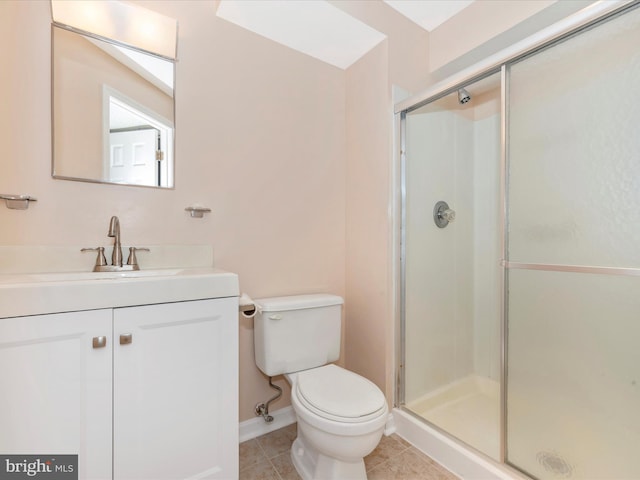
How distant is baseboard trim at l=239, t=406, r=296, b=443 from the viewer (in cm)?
159

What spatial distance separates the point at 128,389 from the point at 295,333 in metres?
0.75

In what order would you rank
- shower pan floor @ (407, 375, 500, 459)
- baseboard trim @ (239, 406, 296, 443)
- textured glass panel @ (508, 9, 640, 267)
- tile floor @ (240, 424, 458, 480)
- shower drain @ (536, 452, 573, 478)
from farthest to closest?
baseboard trim @ (239, 406, 296, 443)
shower pan floor @ (407, 375, 500, 459)
tile floor @ (240, 424, 458, 480)
shower drain @ (536, 452, 573, 478)
textured glass panel @ (508, 9, 640, 267)

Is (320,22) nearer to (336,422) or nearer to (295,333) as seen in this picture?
(295,333)

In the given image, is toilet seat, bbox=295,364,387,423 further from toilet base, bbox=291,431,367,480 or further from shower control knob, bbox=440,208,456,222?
shower control knob, bbox=440,208,456,222

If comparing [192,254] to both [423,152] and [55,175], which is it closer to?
[55,175]

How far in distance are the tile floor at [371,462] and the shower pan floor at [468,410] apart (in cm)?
19

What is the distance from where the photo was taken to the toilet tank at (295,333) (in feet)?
4.89

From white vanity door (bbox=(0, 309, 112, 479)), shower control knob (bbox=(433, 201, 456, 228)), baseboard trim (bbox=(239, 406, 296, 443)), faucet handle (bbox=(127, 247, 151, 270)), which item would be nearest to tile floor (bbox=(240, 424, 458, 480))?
baseboard trim (bbox=(239, 406, 296, 443))

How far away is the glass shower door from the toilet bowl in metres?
0.64

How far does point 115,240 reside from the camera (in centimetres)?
126

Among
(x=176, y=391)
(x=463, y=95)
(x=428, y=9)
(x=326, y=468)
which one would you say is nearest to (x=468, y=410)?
(x=326, y=468)

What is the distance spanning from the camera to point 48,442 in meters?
0.86

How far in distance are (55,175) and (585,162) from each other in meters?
2.12

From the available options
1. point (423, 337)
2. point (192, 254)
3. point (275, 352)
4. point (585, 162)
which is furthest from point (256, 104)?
point (423, 337)
